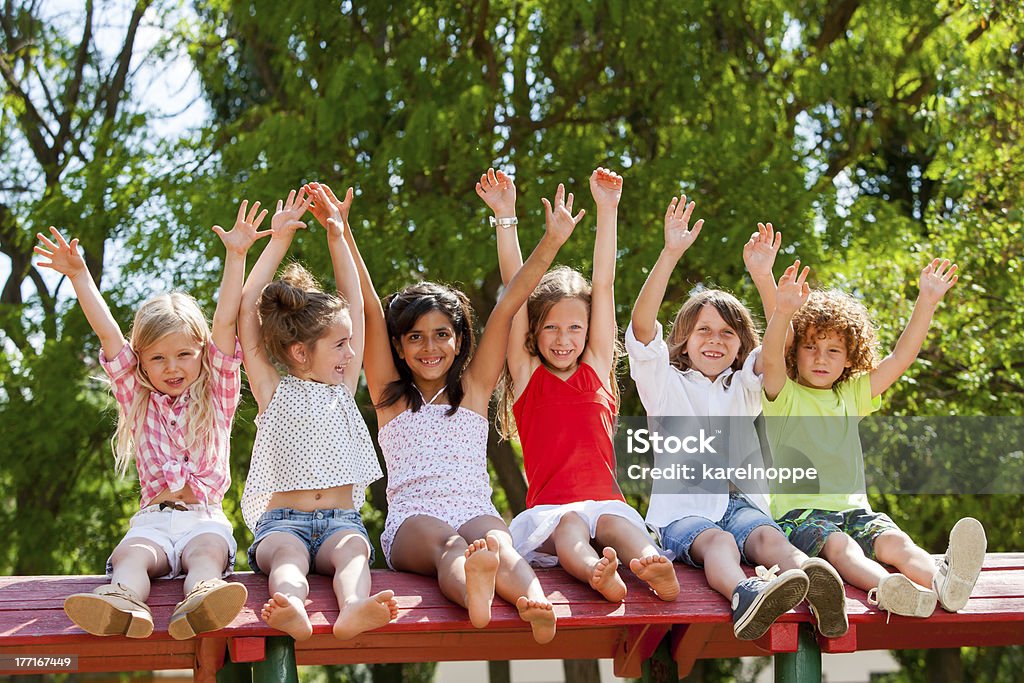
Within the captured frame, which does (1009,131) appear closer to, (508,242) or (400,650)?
(508,242)

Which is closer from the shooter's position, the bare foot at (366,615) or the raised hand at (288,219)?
the bare foot at (366,615)

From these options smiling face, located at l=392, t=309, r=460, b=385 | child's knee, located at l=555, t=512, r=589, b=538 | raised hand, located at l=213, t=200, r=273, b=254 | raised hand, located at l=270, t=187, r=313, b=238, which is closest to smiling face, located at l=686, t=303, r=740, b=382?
child's knee, located at l=555, t=512, r=589, b=538

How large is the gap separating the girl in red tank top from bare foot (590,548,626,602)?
28 centimetres

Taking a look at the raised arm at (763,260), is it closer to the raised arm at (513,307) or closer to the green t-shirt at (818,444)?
the green t-shirt at (818,444)

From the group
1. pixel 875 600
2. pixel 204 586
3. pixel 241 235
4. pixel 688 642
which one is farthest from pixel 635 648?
pixel 241 235

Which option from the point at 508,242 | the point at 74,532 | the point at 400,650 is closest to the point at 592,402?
the point at 508,242

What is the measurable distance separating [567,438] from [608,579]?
820 mm

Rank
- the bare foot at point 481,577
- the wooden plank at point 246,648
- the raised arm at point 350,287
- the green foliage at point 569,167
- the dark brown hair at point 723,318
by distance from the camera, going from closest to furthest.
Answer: the bare foot at point 481,577
the wooden plank at point 246,648
the raised arm at point 350,287
the dark brown hair at point 723,318
the green foliage at point 569,167

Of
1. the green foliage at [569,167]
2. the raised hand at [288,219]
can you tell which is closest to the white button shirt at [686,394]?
the raised hand at [288,219]

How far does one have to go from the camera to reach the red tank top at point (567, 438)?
4.45 meters

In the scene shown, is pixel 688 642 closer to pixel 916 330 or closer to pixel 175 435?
pixel 916 330

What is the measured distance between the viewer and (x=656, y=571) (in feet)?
12.5

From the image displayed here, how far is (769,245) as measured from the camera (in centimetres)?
470

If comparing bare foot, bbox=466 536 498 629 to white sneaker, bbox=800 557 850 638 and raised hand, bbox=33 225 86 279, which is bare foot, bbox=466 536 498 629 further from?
raised hand, bbox=33 225 86 279
